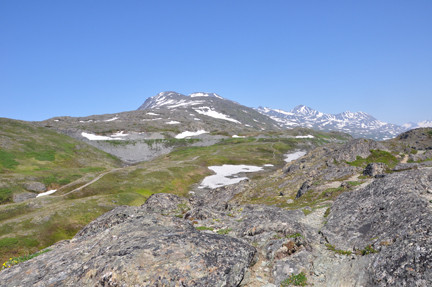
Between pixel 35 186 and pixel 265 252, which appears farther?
pixel 35 186

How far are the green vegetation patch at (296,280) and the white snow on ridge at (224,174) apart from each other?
87.4 metres

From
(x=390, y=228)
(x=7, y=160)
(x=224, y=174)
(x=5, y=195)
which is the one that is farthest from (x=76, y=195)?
(x=390, y=228)

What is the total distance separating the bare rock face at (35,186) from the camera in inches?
3517

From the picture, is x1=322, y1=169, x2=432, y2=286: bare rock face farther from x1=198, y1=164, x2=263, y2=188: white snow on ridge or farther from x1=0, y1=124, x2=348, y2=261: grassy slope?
x1=198, y1=164, x2=263, y2=188: white snow on ridge

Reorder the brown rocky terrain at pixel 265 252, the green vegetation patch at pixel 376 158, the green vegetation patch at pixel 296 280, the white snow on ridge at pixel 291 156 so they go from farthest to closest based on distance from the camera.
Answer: the white snow on ridge at pixel 291 156
the green vegetation patch at pixel 376 158
the green vegetation patch at pixel 296 280
the brown rocky terrain at pixel 265 252

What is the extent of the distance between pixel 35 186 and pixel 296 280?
4374 inches

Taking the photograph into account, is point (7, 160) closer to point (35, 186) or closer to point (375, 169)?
point (35, 186)

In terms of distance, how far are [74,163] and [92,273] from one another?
15300cm

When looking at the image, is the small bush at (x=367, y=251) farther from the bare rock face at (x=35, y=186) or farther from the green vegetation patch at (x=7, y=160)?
the green vegetation patch at (x=7, y=160)

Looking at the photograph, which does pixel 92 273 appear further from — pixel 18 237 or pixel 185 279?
pixel 18 237

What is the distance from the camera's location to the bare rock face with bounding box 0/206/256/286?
37.1 feet

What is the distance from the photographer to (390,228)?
578 inches

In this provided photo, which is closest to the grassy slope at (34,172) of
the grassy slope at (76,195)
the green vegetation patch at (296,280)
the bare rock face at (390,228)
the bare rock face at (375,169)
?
the grassy slope at (76,195)

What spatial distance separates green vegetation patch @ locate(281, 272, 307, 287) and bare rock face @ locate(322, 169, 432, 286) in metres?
3.27
